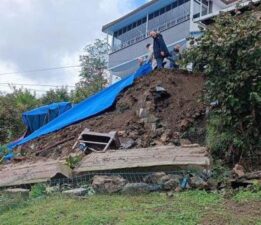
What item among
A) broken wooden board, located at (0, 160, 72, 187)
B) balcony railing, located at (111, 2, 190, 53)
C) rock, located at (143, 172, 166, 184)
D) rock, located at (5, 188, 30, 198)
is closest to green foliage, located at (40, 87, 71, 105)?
balcony railing, located at (111, 2, 190, 53)

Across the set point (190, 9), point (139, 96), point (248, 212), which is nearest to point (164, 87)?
point (139, 96)

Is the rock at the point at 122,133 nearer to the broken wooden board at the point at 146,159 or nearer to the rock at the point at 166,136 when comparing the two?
the rock at the point at 166,136

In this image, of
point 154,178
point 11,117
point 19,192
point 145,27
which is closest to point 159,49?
point 154,178

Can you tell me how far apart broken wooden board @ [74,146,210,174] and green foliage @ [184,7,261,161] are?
0.47 metres

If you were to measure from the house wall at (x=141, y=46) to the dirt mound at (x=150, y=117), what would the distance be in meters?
10.7

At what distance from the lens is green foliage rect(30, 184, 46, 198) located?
780 cm

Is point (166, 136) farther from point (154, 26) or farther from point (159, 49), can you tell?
point (154, 26)

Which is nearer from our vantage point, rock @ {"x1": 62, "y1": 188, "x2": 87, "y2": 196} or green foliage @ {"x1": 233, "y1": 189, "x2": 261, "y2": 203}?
green foliage @ {"x1": 233, "y1": 189, "x2": 261, "y2": 203}

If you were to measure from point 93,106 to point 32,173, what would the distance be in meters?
3.70

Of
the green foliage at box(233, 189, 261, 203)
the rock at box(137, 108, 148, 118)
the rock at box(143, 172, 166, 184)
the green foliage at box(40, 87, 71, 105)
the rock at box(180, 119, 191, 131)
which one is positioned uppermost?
the green foliage at box(40, 87, 71, 105)

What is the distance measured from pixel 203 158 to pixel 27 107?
44.1ft

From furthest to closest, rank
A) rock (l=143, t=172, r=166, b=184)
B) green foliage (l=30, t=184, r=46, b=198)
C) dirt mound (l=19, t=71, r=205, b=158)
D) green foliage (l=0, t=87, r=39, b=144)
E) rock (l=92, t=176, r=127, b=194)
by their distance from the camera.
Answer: green foliage (l=0, t=87, r=39, b=144) → dirt mound (l=19, t=71, r=205, b=158) → green foliage (l=30, t=184, r=46, b=198) → rock (l=143, t=172, r=166, b=184) → rock (l=92, t=176, r=127, b=194)

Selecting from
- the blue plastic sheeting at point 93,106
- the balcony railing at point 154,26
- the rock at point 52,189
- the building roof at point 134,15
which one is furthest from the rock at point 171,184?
the building roof at point 134,15

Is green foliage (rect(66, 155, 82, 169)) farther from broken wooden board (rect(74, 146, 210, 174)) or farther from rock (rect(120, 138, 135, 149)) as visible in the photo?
rock (rect(120, 138, 135, 149))
